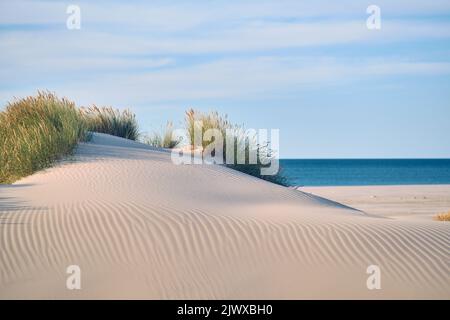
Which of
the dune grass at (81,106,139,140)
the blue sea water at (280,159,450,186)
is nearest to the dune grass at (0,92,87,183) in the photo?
the dune grass at (81,106,139,140)

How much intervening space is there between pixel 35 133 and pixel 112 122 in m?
6.33

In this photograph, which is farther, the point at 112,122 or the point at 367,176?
the point at 367,176

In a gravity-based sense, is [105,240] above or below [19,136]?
below

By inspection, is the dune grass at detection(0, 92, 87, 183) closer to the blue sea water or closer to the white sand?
the white sand

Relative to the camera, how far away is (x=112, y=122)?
69.5 feet

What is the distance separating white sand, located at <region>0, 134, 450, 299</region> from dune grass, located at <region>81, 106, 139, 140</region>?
969 cm

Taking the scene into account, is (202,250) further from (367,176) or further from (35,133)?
(367,176)

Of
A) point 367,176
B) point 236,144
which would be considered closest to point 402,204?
point 236,144

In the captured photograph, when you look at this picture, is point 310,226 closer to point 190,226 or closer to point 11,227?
point 190,226

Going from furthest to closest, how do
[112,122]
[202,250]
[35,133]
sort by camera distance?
[112,122] → [35,133] → [202,250]

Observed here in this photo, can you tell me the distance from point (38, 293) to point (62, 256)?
2.72 ft

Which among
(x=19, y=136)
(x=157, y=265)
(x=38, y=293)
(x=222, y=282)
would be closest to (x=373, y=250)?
(x=222, y=282)

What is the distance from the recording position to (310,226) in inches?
363
